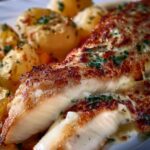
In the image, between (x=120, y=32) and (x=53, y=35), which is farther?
(x=53, y=35)

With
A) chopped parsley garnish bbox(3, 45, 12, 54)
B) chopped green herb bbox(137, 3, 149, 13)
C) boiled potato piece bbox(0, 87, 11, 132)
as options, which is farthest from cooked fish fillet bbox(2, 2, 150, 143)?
chopped parsley garnish bbox(3, 45, 12, 54)

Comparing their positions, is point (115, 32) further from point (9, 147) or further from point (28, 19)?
point (9, 147)

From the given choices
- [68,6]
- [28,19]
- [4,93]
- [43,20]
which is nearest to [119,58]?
[4,93]

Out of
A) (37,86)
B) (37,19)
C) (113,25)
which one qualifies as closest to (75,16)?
(37,19)

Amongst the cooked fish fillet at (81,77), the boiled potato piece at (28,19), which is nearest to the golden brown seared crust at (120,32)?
the cooked fish fillet at (81,77)

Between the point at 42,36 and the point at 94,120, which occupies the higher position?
the point at 42,36

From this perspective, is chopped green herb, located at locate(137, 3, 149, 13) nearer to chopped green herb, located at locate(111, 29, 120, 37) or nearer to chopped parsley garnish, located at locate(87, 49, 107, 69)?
chopped green herb, located at locate(111, 29, 120, 37)

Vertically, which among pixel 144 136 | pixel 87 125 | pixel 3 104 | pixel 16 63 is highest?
pixel 16 63

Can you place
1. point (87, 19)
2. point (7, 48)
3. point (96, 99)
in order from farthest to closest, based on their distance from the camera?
point (87, 19) → point (7, 48) → point (96, 99)

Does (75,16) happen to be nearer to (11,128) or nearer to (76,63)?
(76,63)
